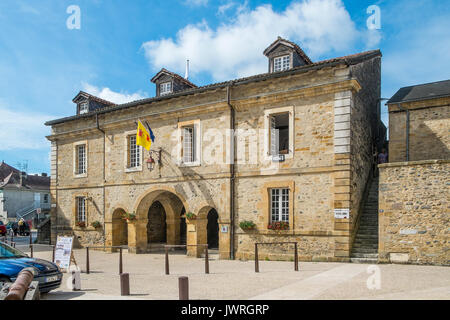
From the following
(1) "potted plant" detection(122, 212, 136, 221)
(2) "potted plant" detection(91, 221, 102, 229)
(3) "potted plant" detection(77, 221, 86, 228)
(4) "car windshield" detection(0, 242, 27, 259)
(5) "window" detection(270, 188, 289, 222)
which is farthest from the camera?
(3) "potted plant" detection(77, 221, 86, 228)

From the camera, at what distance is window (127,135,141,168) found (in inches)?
727

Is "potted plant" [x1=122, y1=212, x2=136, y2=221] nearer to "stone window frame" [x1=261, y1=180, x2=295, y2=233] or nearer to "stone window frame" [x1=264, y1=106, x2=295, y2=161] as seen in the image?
"stone window frame" [x1=261, y1=180, x2=295, y2=233]

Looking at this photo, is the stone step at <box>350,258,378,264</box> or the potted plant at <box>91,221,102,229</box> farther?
the potted plant at <box>91,221,102,229</box>

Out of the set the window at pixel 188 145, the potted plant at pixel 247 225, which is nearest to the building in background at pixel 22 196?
the window at pixel 188 145

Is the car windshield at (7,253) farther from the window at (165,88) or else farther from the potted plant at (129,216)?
the window at (165,88)

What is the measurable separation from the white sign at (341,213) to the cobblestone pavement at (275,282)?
1510mm

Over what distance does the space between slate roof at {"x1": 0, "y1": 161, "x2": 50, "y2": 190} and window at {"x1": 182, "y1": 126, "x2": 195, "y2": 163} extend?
34681 mm

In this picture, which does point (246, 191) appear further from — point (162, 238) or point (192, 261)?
point (162, 238)

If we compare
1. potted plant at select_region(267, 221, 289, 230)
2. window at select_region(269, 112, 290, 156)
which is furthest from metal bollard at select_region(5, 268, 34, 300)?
window at select_region(269, 112, 290, 156)

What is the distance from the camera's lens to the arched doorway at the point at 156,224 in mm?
20516

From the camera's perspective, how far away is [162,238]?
21.2m

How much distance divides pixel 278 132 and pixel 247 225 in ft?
12.1

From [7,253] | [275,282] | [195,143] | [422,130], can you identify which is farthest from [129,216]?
[422,130]

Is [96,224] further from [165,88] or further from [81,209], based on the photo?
[165,88]
